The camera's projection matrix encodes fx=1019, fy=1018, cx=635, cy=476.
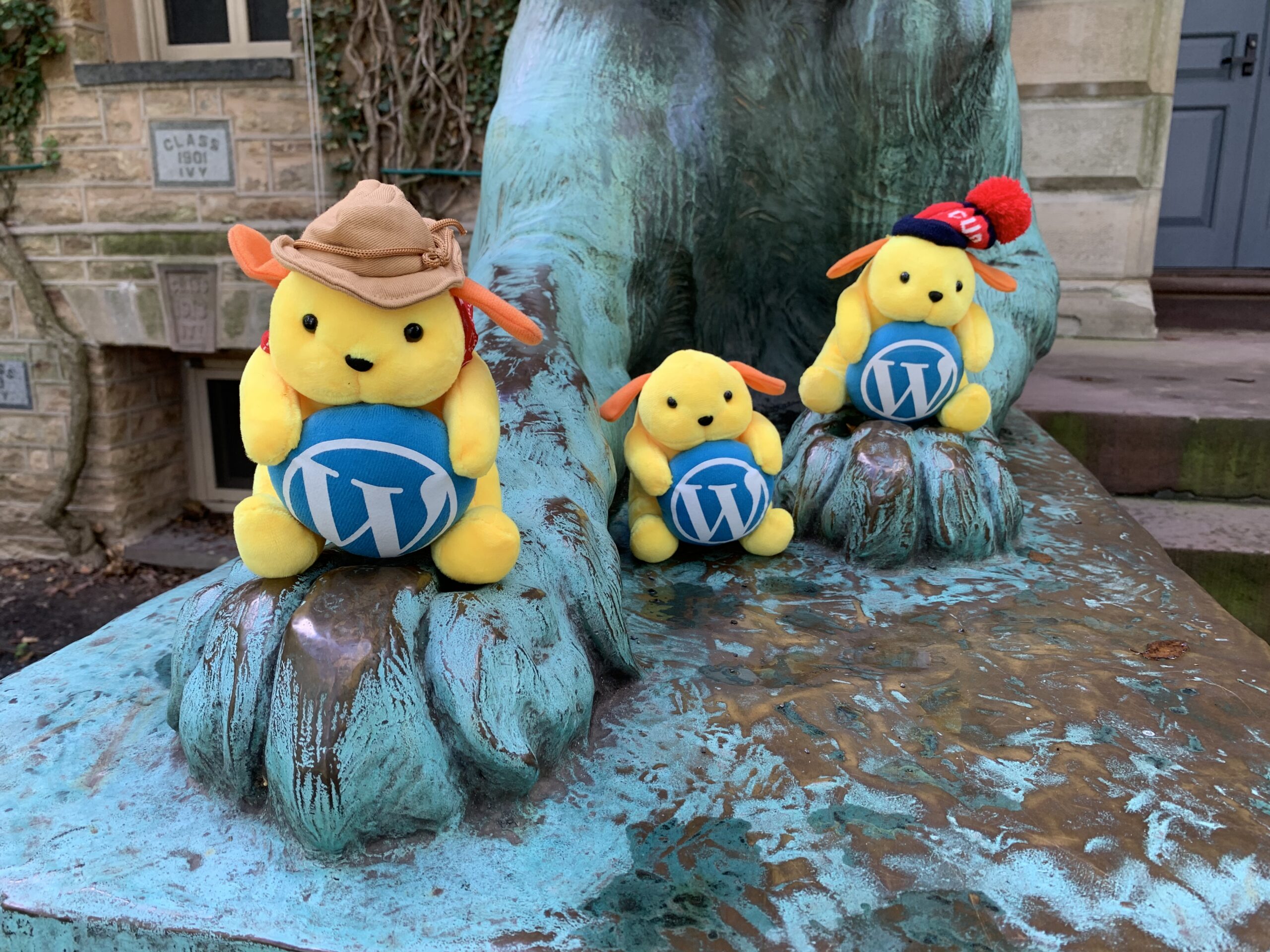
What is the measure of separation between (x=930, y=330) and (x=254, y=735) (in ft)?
2.45

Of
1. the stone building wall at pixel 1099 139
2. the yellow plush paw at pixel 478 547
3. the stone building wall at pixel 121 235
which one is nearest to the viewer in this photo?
the yellow plush paw at pixel 478 547

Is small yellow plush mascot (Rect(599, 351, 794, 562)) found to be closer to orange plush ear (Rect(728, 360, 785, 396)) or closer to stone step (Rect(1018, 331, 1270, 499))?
orange plush ear (Rect(728, 360, 785, 396))

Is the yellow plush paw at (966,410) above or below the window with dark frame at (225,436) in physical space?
above

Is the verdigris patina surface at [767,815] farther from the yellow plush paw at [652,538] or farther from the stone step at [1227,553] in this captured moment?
the stone step at [1227,553]

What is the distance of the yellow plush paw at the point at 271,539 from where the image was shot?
0.61 meters

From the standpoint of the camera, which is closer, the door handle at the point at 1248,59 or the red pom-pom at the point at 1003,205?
the red pom-pom at the point at 1003,205

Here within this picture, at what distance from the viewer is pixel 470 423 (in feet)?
1.98

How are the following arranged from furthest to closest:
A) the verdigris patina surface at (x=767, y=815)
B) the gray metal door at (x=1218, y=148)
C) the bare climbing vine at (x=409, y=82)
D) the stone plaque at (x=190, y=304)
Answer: the gray metal door at (x=1218, y=148)
the stone plaque at (x=190, y=304)
the bare climbing vine at (x=409, y=82)
the verdigris patina surface at (x=767, y=815)

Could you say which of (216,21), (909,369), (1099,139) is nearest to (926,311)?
(909,369)

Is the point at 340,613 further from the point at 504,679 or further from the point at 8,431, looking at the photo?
the point at 8,431

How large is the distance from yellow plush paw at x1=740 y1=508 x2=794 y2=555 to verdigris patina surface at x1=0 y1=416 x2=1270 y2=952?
16 centimetres

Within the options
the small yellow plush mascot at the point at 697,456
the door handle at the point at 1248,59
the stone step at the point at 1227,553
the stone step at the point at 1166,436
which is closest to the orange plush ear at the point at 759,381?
the small yellow plush mascot at the point at 697,456

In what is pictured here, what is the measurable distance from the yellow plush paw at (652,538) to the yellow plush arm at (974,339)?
0.36m

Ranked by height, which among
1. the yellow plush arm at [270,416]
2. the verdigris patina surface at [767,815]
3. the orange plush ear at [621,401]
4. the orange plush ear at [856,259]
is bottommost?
the verdigris patina surface at [767,815]
